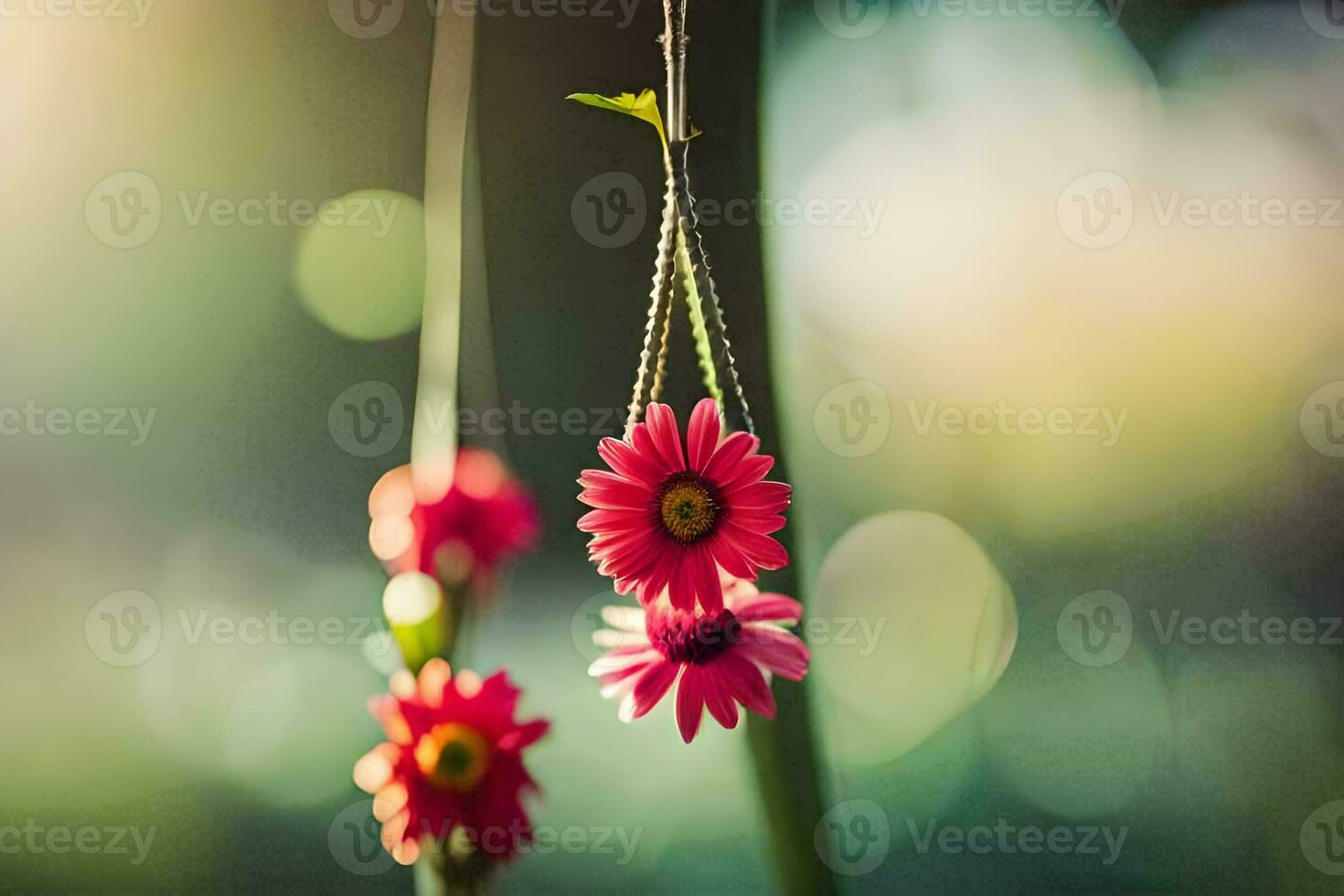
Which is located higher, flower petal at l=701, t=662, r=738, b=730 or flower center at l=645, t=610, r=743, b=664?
flower center at l=645, t=610, r=743, b=664

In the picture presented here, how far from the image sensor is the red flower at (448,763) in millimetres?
653

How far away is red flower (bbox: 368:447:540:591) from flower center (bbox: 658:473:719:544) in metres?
0.33

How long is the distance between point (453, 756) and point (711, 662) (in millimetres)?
268

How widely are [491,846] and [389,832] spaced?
10cm

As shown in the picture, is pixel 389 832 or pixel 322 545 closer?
pixel 389 832

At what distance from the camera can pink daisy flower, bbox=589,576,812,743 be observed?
1.64ft

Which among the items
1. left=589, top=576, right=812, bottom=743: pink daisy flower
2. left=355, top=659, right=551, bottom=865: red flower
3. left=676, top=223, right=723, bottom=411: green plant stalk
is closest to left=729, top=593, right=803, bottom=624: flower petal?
left=589, top=576, right=812, bottom=743: pink daisy flower

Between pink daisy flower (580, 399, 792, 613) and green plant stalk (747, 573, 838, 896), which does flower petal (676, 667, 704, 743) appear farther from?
green plant stalk (747, 573, 838, 896)

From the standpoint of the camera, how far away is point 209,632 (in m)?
0.83

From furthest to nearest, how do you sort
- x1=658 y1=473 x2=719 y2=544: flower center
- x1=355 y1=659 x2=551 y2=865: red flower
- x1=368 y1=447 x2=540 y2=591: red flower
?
x1=368 y1=447 x2=540 y2=591: red flower → x1=355 y1=659 x2=551 y2=865: red flower → x1=658 y1=473 x2=719 y2=544: flower center

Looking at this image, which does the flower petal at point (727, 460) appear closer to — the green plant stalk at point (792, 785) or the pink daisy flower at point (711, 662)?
the pink daisy flower at point (711, 662)

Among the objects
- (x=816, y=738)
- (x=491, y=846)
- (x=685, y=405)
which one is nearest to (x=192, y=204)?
(x=685, y=405)

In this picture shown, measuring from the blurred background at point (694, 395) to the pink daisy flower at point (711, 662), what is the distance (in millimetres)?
320

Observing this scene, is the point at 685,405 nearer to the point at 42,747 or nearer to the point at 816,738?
the point at 816,738
